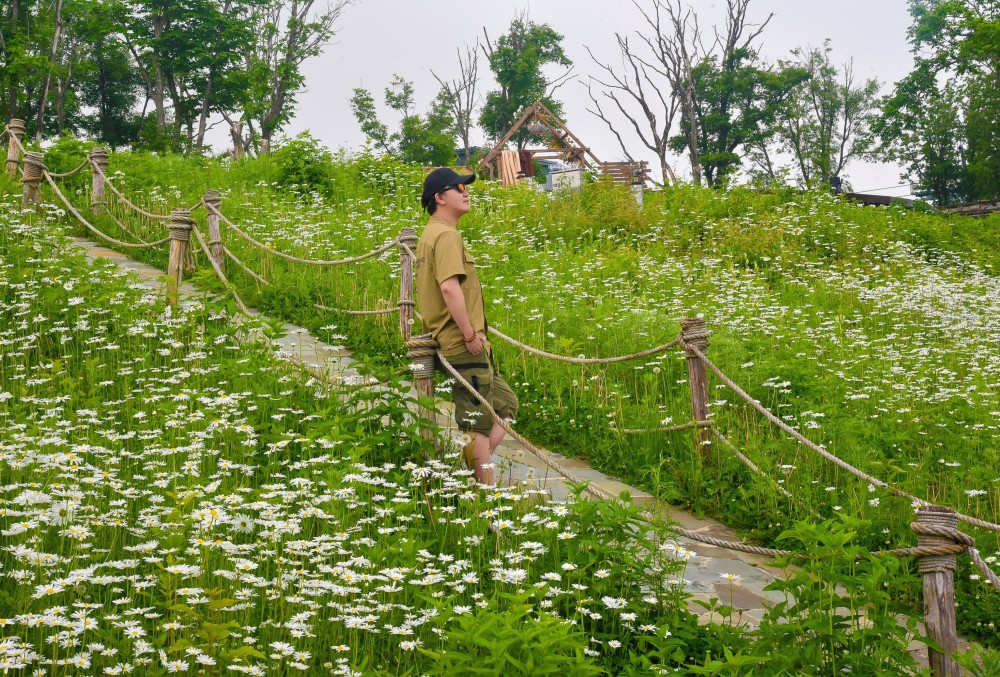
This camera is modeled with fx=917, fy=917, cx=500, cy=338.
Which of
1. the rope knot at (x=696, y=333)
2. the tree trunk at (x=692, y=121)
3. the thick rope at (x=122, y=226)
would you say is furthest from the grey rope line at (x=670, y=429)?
the tree trunk at (x=692, y=121)

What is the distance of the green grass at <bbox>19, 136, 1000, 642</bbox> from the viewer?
6812 mm

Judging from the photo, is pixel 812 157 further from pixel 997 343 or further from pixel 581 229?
pixel 997 343

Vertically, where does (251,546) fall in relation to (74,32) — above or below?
below

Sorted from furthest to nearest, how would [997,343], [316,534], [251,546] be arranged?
[997,343] < [316,534] < [251,546]

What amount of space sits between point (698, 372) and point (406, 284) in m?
2.73

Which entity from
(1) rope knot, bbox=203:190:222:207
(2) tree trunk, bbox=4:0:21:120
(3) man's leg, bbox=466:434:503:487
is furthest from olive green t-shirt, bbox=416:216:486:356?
(2) tree trunk, bbox=4:0:21:120

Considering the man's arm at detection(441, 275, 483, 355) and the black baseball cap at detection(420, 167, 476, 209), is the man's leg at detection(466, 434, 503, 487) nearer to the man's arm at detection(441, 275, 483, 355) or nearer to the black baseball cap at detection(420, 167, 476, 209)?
the man's arm at detection(441, 275, 483, 355)

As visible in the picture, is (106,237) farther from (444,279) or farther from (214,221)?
(444,279)

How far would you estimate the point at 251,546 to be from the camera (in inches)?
160

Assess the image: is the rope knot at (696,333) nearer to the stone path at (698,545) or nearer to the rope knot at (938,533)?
the stone path at (698,545)

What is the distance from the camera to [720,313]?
10820 mm

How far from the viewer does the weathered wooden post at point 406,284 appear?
789 centimetres

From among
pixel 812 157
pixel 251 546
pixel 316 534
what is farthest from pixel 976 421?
pixel 812 157

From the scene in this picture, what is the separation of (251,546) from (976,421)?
20.8 feet
